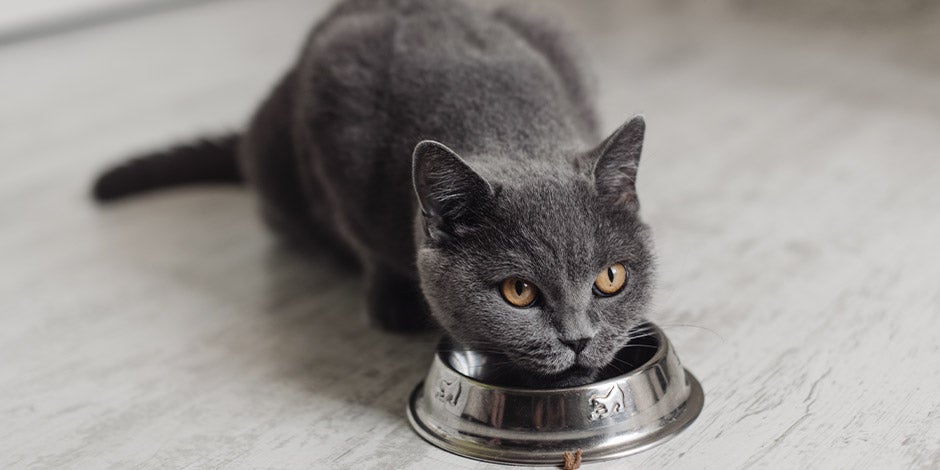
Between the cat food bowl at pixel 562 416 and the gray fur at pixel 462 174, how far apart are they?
4cm

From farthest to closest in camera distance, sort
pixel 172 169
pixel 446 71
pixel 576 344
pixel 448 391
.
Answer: pixel 172 169 → pixel 446 71 → pixel 448 391 → pixel 576 344

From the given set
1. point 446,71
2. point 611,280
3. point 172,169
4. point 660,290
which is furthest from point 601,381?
point 172,169

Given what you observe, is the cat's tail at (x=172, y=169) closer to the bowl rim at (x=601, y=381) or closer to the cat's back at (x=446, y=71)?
the cat's back at (x=446, y=71)

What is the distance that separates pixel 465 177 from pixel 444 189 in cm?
4

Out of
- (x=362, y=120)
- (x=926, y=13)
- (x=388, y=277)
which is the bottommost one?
(x=926, y=13)

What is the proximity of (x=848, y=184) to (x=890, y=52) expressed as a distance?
1163 millimetres

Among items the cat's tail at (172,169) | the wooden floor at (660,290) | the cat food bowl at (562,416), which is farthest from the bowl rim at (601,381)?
the cat's tail at (172,169)

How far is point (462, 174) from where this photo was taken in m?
1.40

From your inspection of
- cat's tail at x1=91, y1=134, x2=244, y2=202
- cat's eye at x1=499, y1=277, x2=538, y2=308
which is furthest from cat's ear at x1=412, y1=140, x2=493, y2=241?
cat's tail at x1=91, y1=134, x2=244, y2=202

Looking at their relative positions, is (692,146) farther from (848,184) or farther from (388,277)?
(388,277)

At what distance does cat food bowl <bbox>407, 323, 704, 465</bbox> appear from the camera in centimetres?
140

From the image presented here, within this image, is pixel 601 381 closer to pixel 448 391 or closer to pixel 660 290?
pixel 448 391

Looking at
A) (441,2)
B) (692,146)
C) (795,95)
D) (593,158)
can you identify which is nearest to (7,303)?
(441,2)

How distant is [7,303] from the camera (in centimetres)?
212
